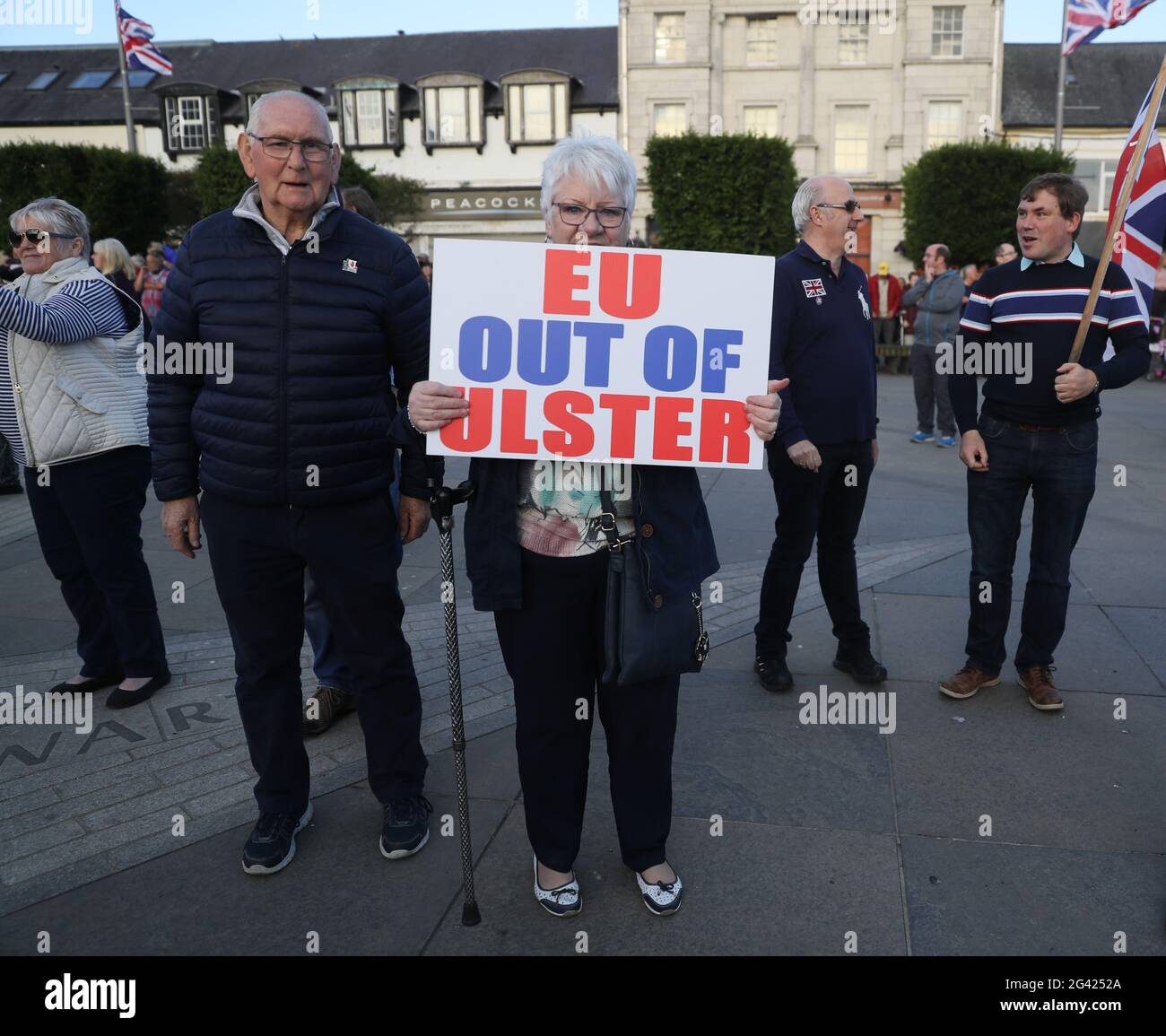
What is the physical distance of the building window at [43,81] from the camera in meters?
39.7

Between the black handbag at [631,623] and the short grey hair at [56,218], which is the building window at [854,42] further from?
the black handbag at [631,623]

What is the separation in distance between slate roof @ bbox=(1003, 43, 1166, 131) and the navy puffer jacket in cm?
3658

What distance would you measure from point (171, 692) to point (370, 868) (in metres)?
1.81

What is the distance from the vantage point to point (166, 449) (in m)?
3.05

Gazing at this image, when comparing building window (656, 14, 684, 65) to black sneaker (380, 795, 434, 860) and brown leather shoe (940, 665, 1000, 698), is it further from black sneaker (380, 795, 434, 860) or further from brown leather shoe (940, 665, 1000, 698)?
black sneaker (380, 795, 434, 860)

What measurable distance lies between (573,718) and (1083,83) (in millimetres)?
41469

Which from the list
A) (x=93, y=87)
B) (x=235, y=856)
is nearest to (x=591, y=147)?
(x=235, y=856)

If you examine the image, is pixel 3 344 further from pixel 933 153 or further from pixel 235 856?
pixel 933 153

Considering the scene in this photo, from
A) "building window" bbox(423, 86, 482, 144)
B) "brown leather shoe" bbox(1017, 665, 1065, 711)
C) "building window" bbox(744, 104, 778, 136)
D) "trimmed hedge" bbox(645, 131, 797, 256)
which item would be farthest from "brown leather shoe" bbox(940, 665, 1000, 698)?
"building window" bbox(423, 86, 482, 144)

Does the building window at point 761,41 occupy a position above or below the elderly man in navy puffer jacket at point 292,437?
above

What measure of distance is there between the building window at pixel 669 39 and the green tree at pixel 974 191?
39.0 feet

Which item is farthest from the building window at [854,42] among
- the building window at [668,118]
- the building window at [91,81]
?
the building window at [91,81]

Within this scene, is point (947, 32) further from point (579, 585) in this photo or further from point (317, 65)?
point (579, 585)

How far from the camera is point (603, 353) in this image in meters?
2.59
